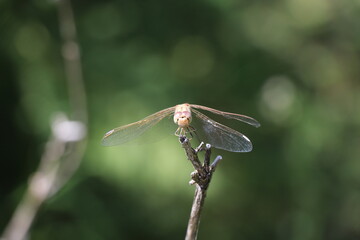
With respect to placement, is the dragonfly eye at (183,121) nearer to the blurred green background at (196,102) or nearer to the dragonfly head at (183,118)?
the dragonfly head at (183,118)

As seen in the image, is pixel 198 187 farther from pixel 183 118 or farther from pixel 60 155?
pixel 60 155

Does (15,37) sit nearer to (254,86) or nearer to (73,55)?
(73,55)

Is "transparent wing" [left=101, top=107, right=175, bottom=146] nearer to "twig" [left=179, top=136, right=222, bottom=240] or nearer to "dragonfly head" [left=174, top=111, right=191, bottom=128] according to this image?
"dragonfly head" [left=174, top=111, right=191, bottom=128]

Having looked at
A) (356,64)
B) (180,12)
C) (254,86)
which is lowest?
(254,86)

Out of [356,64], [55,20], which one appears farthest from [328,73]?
[55,20]

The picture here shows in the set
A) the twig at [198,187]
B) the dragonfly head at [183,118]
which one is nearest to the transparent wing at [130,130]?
the dragonfly head at [183,118]

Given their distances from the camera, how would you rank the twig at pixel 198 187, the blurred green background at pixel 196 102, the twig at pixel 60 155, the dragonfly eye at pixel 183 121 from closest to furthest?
1. the twig at pixel 198 187
2. the dragonfly eye at pixel 183 121
3. the twig at pixel 60 155
4. the blurred green background at pixel 196 102
